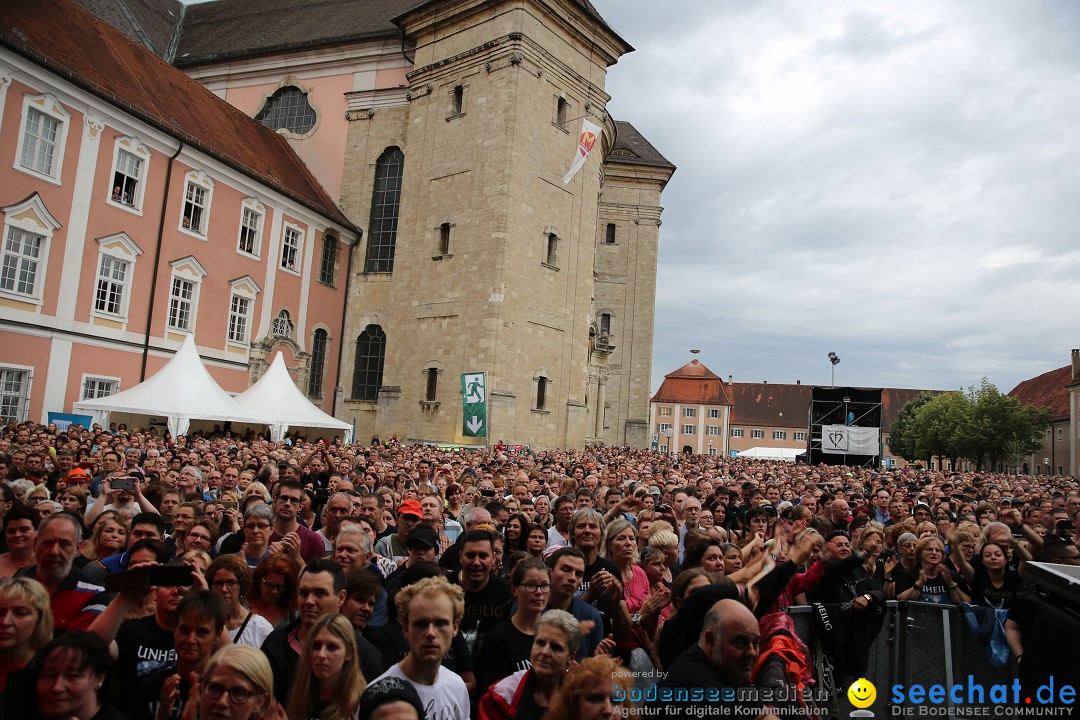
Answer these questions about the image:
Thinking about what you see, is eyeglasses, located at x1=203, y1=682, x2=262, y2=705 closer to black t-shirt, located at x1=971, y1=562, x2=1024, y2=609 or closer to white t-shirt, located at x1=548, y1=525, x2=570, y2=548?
white t-shirt, located at x1=548, y1=525, x2=570, y2=548

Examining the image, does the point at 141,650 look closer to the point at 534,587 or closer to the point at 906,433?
the point at 534,587

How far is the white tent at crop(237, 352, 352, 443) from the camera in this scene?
22031mm

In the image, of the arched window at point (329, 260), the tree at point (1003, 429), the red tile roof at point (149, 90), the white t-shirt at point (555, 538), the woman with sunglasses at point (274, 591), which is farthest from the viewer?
the tree at point (1003, 429)

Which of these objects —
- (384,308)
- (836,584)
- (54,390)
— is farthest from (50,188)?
(836,584)

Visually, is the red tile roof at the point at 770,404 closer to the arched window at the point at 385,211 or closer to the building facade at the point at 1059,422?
the building facade at the point at 1059,422

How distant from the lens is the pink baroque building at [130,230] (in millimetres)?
19734

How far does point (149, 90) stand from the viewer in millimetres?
25062

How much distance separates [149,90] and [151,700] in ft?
88.8

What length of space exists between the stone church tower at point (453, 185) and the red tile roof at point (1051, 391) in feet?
170

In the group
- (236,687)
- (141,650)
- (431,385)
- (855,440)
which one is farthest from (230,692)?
(855,440)

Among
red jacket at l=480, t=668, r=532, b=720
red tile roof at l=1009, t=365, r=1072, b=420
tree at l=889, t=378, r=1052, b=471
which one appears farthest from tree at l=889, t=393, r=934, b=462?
red jacket at l=480, t=668, r=532, b=720

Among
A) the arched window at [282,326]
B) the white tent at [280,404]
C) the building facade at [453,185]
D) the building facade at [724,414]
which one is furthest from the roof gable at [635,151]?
the building facade at [724,414]

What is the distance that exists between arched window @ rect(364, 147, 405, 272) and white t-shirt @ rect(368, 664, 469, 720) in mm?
29375

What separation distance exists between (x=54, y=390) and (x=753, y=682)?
22.5m
